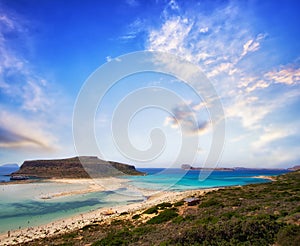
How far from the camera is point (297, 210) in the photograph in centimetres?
1410

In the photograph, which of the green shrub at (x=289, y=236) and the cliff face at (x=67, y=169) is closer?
the green shrub at (x=289, y=236)

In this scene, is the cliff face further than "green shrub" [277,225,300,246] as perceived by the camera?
Yes

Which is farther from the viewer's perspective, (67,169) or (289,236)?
(67,169)

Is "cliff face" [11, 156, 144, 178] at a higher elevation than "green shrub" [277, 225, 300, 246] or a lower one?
higher

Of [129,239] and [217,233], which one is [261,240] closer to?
[217,233]

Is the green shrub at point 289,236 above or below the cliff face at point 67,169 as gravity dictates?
below

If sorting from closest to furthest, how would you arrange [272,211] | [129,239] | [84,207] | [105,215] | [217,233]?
[217,233], [129,239], [272,211], [105,215], [84,207]

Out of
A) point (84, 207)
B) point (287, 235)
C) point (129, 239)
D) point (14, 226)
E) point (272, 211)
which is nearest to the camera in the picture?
point (287, 235)

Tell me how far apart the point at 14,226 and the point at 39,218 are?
3.71 meters

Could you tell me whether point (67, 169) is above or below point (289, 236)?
above

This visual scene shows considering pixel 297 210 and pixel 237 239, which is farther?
pixel 297 210

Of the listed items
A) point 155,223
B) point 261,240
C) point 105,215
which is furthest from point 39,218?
point 261,240

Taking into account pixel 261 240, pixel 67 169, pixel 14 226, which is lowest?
pixel 14 226

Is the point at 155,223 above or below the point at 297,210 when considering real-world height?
below
